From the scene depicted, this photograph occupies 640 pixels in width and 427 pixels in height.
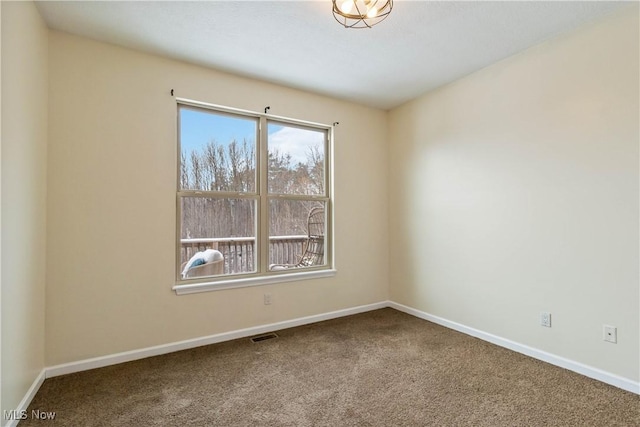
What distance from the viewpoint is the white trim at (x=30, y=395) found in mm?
1771

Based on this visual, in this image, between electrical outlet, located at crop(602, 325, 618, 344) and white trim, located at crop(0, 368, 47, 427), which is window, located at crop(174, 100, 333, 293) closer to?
white trim, located at crop(0, 368, 47, 427)

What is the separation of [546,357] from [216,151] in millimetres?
3407

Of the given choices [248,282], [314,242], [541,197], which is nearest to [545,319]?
[541,197]

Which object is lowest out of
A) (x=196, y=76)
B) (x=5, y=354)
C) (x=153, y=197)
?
(x=5, y=354)

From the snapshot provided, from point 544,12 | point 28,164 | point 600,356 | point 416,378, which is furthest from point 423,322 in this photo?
point 28,164

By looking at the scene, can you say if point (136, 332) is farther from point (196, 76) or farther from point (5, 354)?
point (196, 76)

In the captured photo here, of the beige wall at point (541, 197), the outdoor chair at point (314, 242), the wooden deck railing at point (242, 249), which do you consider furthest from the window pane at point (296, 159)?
the beige wall at point (541, 197)

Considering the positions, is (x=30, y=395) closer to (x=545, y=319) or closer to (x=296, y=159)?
(x=296, y=159)

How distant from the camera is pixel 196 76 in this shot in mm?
2973

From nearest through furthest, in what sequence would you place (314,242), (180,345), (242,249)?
(180,345), (242,249), (314,242)

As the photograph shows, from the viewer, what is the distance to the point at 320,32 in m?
2.47

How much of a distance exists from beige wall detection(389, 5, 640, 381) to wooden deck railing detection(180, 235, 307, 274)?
1493 mm

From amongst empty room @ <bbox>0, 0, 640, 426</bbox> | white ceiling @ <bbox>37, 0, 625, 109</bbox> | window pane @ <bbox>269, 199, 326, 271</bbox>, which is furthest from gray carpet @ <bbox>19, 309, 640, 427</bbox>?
white ceiling @ <bbox>37, 0, 625, 109</bbox>

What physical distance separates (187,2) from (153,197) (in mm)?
1517
